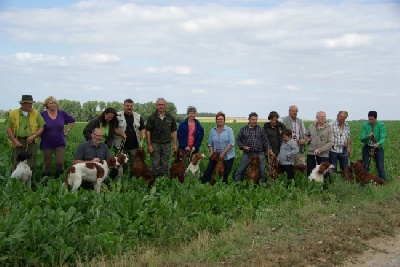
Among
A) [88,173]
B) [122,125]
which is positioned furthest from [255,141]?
[88,173]

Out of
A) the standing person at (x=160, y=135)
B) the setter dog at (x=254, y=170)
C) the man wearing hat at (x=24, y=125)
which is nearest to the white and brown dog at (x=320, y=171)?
the setter dog at (x=254, y=170)

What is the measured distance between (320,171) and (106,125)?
5.07 m

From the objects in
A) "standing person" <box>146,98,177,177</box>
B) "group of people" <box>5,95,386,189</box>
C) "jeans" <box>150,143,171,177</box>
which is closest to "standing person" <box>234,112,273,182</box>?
"group of people" <box>5,95,386,189</box>

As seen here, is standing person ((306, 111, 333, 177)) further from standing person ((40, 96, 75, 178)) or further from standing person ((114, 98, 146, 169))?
standing person ((40, 96, 75, 178))

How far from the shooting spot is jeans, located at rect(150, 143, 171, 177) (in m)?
11.1

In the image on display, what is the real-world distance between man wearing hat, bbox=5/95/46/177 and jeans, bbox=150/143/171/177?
2.64 meters

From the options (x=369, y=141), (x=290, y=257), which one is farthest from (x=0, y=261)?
(x=369, y=141)

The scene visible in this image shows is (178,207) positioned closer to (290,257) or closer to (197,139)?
(290,257)

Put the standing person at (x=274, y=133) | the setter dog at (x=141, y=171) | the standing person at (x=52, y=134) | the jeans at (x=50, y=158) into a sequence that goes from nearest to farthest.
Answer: the setter dog at (x=141, y=171), the standing person at (x=52, y=134), the jeans at (x=50, y=158), the standing person at (x=274, y=133)

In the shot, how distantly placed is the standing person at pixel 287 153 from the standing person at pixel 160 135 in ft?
8.34

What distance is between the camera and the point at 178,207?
7824mm

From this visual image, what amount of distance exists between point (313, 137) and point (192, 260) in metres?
6.38

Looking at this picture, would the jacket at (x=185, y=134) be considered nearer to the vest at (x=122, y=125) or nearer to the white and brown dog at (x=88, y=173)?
the vest at (x=122, y=125)

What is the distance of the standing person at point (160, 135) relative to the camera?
10936 mm
